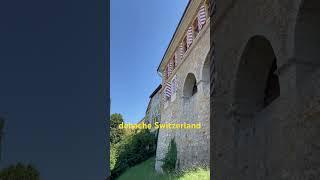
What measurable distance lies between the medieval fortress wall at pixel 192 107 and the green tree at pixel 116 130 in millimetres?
8734

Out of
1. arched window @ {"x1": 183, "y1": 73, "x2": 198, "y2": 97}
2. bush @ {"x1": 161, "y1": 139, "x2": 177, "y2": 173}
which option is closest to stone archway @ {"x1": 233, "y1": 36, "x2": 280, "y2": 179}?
arched window @ {"x1": 183, "y1": 73, "x2": 198, "y2": 97}

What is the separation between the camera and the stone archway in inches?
183

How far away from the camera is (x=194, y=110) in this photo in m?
16.5

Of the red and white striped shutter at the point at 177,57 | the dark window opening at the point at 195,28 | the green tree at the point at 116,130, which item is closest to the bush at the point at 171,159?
the red and white striped shutter at the point at 177,57

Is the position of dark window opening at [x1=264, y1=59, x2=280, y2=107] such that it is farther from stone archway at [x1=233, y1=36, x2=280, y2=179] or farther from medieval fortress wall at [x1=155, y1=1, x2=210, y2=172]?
medieval fortress wall at [x1=155, y1=1, x2=210, y2=172]

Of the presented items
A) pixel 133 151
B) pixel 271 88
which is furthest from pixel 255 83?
pixel 133 151

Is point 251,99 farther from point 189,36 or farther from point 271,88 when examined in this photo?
point 189,36

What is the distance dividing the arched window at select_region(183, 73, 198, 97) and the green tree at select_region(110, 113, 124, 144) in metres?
12.5

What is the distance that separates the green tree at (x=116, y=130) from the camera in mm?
30281
